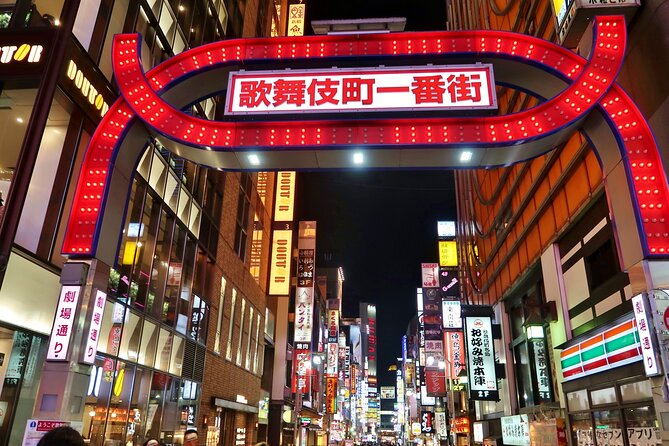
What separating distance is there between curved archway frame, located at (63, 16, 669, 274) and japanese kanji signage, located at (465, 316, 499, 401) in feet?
49.1

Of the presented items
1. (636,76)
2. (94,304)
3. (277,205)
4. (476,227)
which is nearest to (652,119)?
(636,76)

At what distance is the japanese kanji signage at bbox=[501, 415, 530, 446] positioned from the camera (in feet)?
60.3

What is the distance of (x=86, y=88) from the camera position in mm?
11922

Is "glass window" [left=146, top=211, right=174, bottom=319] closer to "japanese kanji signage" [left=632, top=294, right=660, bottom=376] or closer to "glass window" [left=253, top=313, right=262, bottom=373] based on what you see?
"japanese kanji signage" [left=632, top=294, right=660, bottom=376]

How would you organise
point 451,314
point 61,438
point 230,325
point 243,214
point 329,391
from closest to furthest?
1. point 61,438
2. point 230,325
3. point 243,214
4. point 451,314
5. point 329,391

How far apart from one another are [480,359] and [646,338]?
1648cm

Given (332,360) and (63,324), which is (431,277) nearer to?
(332,360)

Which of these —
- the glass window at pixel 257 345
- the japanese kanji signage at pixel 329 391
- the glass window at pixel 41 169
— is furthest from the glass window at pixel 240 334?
the japanese kanji signage at pixel 329 391

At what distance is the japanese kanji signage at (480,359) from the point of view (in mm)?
21859

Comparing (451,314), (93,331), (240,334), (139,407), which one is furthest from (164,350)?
(451,314)

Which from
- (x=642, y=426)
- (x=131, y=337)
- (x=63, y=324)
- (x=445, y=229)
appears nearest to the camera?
(x=63, y=324)

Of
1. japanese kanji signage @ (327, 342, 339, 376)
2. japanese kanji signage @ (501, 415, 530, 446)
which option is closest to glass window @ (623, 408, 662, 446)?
japanese kanji signage @ (501, 415, 530, 446)

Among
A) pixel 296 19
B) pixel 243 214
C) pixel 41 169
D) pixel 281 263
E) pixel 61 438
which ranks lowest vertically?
pixel 61 438

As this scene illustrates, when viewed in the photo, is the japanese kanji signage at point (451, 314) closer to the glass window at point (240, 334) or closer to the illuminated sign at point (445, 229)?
the illuminated sign at point (445, 229)
